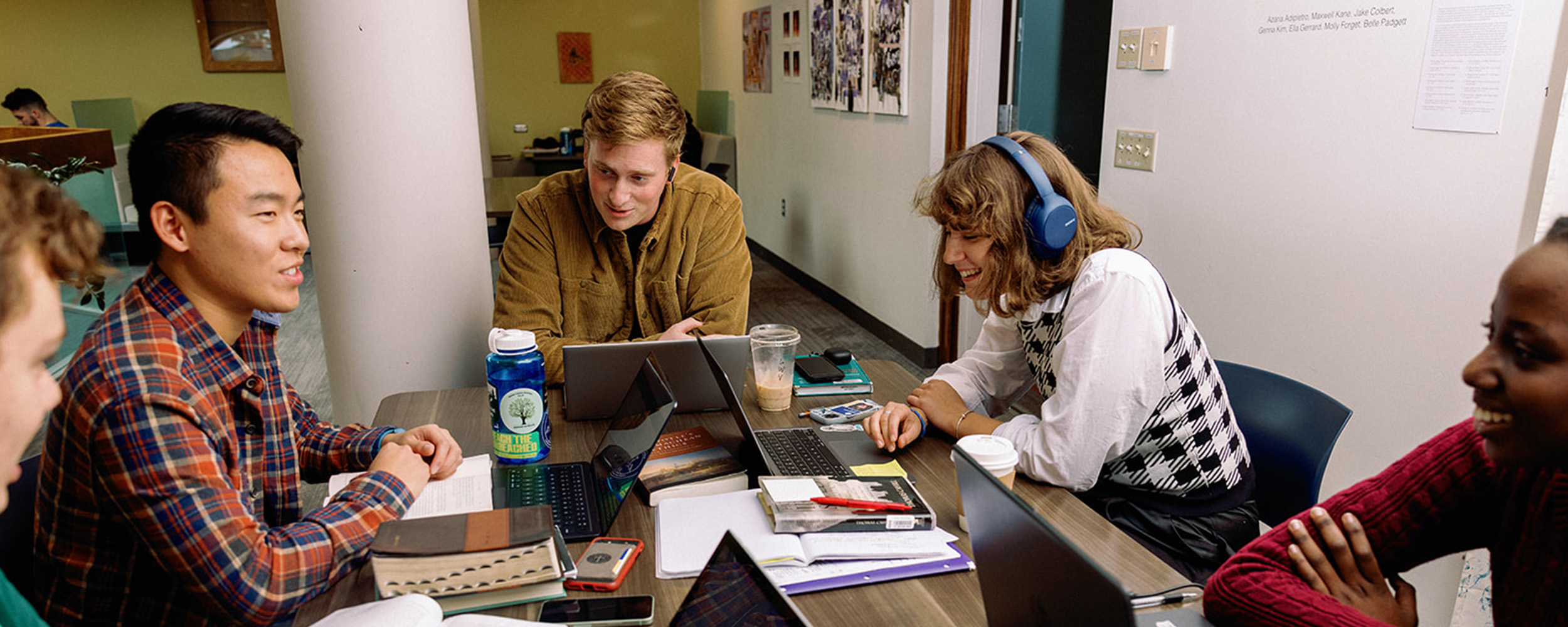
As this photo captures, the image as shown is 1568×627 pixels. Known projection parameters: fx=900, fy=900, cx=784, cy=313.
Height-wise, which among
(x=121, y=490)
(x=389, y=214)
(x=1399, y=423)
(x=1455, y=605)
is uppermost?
(x=389, y=214)

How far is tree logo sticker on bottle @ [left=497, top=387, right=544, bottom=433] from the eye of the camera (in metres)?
1.38

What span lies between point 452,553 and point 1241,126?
227 centimetres

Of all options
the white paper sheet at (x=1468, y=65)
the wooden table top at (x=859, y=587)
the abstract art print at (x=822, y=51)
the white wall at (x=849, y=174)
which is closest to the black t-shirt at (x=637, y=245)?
the wooden table top at (x=859, y=587)

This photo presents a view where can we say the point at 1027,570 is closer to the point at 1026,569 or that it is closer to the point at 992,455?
the point at 1026,569

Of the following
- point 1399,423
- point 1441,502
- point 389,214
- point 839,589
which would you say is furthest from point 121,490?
point 1399,423

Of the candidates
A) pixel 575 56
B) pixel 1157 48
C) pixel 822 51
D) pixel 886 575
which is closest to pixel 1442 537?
pixel 886 575

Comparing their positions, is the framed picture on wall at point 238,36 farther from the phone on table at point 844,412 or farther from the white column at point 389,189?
the phone on table at point 844,412

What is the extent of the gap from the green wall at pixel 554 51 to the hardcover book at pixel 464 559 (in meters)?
7.24

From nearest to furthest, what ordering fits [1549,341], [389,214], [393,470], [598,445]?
[1549,341] < [393,470] < [598,445] < [389,214]

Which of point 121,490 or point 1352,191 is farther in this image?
point 1352,191

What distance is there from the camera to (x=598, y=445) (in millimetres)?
1487

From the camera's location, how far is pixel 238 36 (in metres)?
7.21

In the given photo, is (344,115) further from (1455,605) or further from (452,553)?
(1455,605)

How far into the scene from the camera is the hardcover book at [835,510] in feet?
3.84
